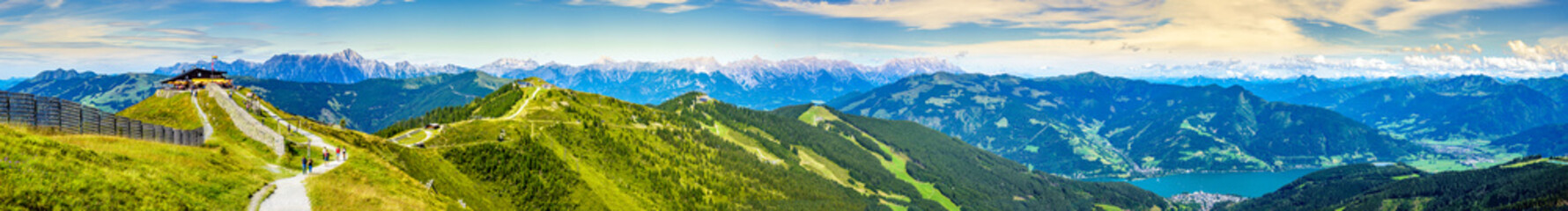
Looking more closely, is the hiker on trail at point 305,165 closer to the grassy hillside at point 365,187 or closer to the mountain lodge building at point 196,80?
the grassy hillside at point 365,187

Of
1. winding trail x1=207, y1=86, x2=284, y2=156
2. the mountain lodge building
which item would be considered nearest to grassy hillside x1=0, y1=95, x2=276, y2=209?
winding trail x1=207, y1=86, x2=284, y2=156

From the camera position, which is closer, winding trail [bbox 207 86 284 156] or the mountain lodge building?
winding trail [bbox 207 86 284 156]

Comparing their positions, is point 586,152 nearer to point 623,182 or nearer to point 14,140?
point 623,182

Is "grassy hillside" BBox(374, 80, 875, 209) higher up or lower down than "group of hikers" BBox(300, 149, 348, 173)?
lower down

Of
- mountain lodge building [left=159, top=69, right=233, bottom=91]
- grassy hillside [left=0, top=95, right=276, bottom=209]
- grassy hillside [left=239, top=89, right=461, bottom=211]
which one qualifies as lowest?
grassy hillside [left=239, top=89, right=461, bottom=211]

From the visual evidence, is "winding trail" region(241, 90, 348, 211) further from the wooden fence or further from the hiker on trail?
the wooden fence

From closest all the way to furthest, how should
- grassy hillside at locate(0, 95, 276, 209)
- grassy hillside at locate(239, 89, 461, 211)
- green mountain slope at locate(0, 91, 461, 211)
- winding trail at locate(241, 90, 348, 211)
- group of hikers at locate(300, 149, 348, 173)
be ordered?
grassy hillside at locate(0, 95, 276, 209) → green mountain slope at locate(0, 91, 461, 211) → winding trail at locate(241, 90, 348, 211) → grassy hillside at locate(239, 89, 461, 211) → group of hikers at locate(300, 149, 348, 173)

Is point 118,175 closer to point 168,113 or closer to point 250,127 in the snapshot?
point 250,127

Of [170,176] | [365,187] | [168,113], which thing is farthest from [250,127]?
[170,176]
